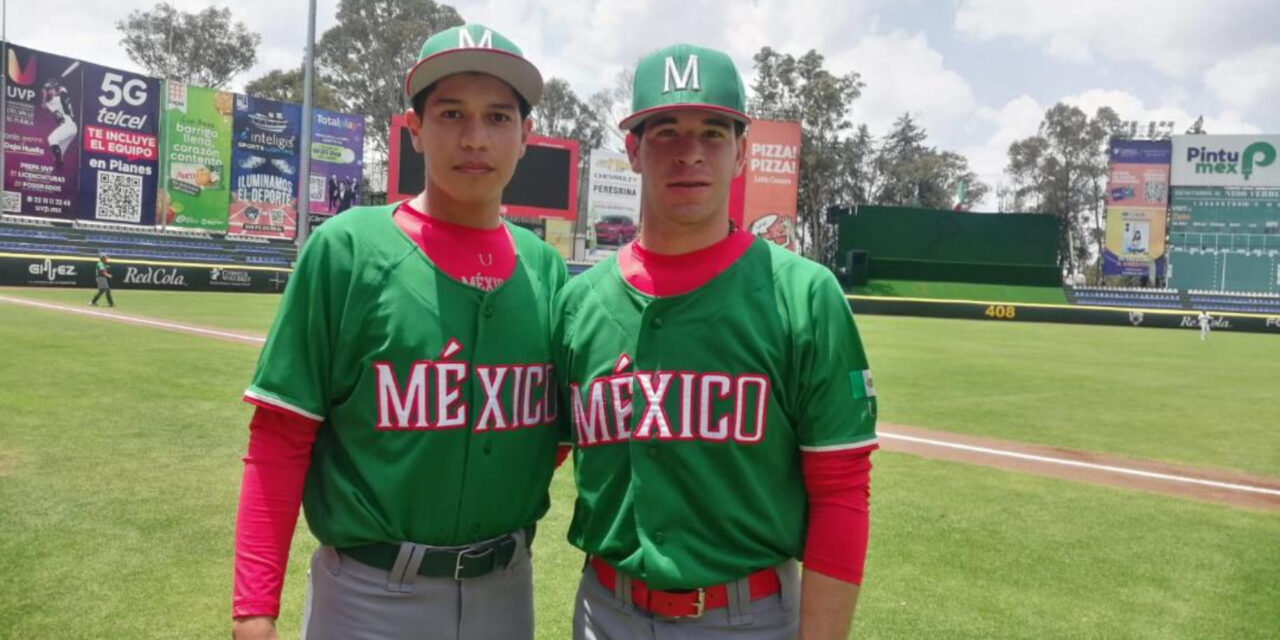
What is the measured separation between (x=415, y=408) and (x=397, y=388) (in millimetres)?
65

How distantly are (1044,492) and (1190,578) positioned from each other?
198cm

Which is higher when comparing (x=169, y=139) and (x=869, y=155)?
(x=869, y=155)

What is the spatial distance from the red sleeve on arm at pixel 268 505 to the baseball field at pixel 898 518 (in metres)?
2.23

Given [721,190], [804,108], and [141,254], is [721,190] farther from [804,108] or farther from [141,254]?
[804,108]

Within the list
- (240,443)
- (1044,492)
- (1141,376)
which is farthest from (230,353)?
(1141,376)

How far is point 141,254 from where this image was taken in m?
33.1

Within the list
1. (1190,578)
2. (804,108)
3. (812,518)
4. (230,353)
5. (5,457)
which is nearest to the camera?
(812,518)

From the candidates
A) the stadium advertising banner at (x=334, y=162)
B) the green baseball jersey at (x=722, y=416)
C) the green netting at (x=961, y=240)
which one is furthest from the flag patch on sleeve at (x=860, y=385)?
the green netting at (x=961, y=240)

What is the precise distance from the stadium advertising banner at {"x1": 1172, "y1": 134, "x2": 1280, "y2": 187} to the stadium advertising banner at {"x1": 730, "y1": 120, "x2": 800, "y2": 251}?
23190 millimetres

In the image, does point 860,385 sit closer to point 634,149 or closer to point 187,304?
point 634,149

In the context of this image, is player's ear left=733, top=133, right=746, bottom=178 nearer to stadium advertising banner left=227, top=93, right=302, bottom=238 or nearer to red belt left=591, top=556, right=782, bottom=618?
red belt left=591, top=556, right=782, bottom=618

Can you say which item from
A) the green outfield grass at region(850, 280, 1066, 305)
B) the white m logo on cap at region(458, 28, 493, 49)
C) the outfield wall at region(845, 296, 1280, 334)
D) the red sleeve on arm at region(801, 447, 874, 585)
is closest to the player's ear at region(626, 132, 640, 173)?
the white m logo on cap at region(458, 28, 493, 49)

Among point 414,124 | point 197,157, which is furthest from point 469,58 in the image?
point 197,157

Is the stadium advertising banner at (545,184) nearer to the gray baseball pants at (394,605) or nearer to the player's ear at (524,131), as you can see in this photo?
the player's ear at (524,131)
